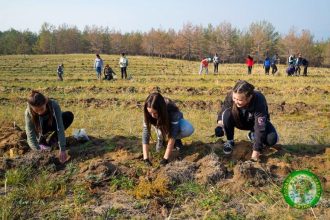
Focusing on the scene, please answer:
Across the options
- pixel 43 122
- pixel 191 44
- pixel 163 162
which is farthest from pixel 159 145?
Answer: pixel 191 44

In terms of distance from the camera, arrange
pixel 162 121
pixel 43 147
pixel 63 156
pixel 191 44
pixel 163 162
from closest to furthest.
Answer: pixel 162 121 < pixel 163 162 < pixel 63 156 < pixel 43 147 < pixel 191 44

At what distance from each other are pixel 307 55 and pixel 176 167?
58021 millimetres

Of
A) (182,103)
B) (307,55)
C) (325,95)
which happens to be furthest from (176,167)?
(307,55)

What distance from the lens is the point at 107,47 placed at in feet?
236

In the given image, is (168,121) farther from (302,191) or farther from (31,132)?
(302,191)

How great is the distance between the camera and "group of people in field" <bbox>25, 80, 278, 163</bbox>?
13.9ft

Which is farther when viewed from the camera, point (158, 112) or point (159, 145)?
point (159, 145)

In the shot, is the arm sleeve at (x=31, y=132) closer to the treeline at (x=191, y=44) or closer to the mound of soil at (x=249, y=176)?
the mound of soil at (x=249, y=176)

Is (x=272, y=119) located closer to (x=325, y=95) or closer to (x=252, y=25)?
(x=325, y=95)

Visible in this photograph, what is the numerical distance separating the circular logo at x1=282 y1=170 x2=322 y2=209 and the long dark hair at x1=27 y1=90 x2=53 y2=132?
124 inches

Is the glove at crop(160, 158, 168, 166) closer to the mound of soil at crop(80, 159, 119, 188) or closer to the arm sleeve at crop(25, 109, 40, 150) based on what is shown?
the mound of soil at crop(80, 159, 119, 188)

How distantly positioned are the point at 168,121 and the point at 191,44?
58057 millimetres

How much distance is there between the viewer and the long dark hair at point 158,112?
4047 mm

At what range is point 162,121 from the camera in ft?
13.9
